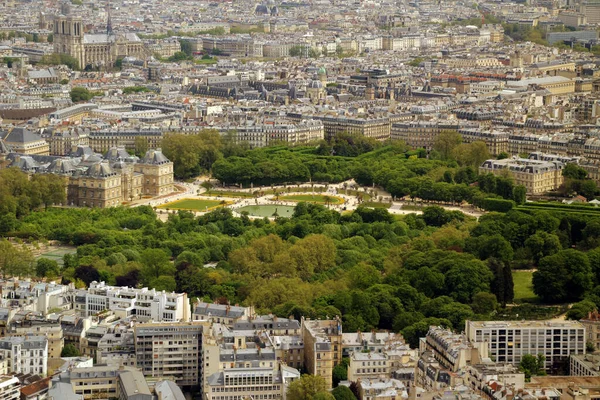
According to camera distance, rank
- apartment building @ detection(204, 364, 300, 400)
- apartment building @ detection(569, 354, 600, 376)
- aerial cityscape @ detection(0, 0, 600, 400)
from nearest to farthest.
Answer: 1. apartment building @ detection(204, 364, 300, 400)
2. aerial cityscape @ detection(0, 0, 600, 400)
3. apartment building @ detection(569, 354, 600, 376)

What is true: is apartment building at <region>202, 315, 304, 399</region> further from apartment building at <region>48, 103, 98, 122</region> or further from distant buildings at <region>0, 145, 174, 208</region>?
apartment building at <region>48, 103, 98, 122</region>

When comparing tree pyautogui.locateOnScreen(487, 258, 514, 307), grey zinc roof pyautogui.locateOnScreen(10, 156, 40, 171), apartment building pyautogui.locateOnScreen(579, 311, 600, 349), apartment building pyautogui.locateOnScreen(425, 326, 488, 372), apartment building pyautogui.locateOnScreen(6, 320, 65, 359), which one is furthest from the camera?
grey zinc roof pyautogui.locateOnScreen(10, 156, 40, 171)

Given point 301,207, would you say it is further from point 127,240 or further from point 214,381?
point 214,381

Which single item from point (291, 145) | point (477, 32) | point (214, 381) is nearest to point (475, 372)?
point (214, 381)

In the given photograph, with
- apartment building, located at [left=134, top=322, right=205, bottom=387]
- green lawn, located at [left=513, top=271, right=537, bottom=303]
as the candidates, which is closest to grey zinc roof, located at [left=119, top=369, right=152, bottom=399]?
apartment building, located at [left=134, top=322, right=205, bottom=387]

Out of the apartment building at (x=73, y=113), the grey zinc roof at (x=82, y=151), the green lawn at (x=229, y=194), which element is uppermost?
the grey zinc roof at (x=82, y=151)

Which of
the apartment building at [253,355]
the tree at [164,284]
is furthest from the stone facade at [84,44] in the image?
the apartment building at [253,355]

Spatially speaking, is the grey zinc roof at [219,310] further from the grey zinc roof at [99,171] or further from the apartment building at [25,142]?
the apartment building at [25,142]
